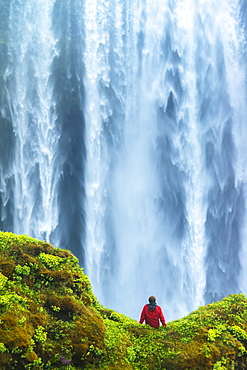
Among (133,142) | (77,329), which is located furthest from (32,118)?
(77,329)

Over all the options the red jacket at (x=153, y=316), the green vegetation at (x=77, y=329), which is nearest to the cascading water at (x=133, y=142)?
the red jacket at (x=153, y=316)

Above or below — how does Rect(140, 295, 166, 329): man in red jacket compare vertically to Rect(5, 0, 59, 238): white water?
below

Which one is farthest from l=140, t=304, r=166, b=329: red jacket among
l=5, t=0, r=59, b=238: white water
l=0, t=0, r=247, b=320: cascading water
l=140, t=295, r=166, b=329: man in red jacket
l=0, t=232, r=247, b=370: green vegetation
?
l=5, t=0, r=59, b=238: white water

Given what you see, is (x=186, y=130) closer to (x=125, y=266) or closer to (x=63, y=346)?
(x=125, y=266)

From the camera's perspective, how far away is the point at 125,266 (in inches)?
939

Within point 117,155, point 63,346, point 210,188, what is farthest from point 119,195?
point 63,346

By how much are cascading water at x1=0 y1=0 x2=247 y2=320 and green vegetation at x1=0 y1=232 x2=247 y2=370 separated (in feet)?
51.3

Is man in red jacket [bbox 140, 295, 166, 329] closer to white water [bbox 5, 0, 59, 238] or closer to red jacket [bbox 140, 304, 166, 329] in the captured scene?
red jacket [bbox 140, 304, 166, 329]

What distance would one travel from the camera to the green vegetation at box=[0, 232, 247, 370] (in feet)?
18.9

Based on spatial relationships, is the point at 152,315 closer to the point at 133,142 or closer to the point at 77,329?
the point at 77,329

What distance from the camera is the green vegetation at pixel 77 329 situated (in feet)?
18.9

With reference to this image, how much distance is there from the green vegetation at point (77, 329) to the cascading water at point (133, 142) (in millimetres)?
15625

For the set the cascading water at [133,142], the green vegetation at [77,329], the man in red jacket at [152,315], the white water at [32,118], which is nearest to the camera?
the green vegetation at [77,329]

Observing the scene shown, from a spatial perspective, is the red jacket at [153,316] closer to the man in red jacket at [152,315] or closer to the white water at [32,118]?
the man in red jacket at [152,315]
